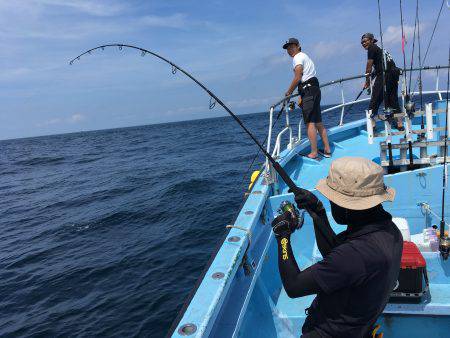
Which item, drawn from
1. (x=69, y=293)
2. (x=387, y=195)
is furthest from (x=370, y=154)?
(x=69, y=293)

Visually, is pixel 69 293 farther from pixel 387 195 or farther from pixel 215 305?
pixel 387 195

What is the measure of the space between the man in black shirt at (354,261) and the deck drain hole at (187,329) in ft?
2.22

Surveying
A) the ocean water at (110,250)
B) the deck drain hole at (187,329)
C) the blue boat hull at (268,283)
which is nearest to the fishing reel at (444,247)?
the blue boat hull at (268,283)

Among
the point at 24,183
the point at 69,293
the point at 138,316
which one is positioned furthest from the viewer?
the point at 24,183

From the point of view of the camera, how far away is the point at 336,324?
5.84 feet

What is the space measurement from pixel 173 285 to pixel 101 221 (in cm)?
521

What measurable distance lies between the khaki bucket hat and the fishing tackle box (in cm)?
125

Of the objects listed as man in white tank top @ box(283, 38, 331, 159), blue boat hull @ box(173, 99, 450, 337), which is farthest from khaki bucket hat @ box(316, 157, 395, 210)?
man in white tank top @ box(283, 38, 331, 159)

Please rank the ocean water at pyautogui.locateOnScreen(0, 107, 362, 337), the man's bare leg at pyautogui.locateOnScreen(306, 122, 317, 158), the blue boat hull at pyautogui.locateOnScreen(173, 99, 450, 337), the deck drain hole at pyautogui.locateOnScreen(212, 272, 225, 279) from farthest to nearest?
the ocean water at pyautogui.locateOnScreen(0, 107, 362, 337) < the man's bare leg at pyautogui.locateOnScreen(306, 122, 317, 158) < the deck drain hole at pyautogui.locateOnScreen(212, 272, 225, 279) < the blue boat hull at pyautogui.locateOnScreen(173, 99, 450, 337)

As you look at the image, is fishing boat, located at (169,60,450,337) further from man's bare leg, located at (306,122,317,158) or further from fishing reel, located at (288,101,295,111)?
fishing reel, located at (288,101,295,111)

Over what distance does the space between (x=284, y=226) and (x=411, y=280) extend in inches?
56.4

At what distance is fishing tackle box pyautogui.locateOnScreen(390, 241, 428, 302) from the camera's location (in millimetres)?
2635

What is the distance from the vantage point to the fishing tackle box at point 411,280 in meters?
2.63

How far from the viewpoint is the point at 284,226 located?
199cm
